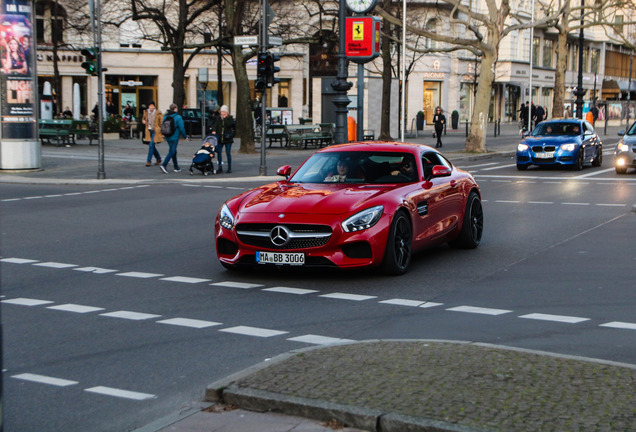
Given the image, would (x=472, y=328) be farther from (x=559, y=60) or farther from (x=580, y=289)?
Answer: (x=559, y=60)

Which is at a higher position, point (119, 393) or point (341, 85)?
point (341, 85)

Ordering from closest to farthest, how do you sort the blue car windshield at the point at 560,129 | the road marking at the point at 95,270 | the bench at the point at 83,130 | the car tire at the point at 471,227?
the road marking at the point at 95,270 < the car tire at the point at 471,227 < the blue car windshield at the point at 560,129 < the bench at the point at 83,130

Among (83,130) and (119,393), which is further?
(83,130)

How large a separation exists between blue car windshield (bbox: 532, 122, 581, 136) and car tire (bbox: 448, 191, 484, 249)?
17.1 meters

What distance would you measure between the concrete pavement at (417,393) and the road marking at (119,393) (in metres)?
0.50

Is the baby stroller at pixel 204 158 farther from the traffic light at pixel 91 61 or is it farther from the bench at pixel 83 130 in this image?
the bench at pixel 83 130

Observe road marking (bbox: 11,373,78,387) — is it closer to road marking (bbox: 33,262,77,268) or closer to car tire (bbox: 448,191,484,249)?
road marking (bbox: 33,262,77,268)

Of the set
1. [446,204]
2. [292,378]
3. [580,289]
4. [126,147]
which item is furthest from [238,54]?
[292,378]

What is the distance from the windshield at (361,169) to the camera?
11.0 m

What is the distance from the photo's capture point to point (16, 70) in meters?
25.7

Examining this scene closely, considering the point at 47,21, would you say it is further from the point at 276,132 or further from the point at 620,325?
the point at 620,325

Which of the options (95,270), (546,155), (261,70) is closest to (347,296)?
(95,270)

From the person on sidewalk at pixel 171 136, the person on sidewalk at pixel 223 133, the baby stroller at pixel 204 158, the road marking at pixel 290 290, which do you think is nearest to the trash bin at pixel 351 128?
the person on sidewalk at pixel 223 133

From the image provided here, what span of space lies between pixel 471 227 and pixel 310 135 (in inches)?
1070
